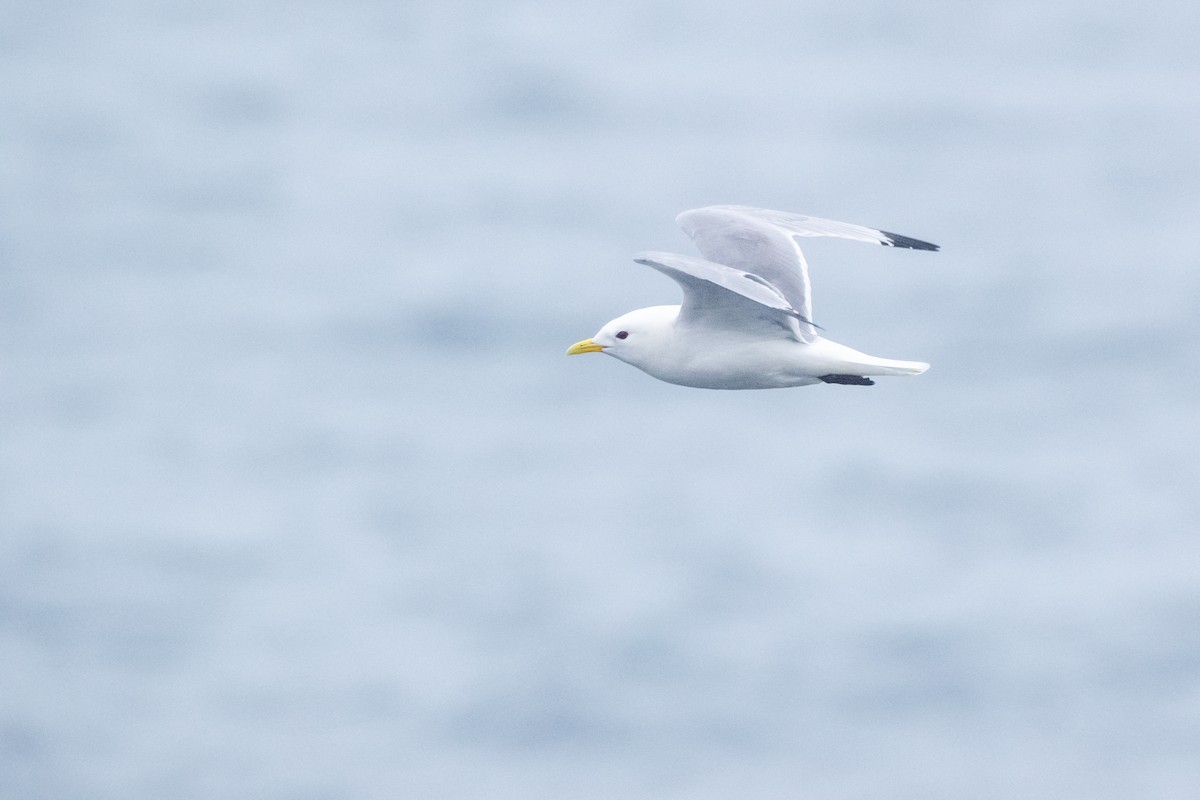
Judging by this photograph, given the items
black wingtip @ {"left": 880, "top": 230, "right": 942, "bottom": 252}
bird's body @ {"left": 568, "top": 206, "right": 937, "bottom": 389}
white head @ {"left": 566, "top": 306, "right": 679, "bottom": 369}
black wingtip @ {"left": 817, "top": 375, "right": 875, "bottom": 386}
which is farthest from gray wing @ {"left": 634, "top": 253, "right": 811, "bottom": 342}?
black wingtip @ {"left": 880, "top": 230, "right": 942, "bottom": 252}

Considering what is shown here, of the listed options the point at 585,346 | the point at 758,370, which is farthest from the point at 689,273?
the point at 585,346

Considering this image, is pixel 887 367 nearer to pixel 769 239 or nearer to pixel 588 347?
pixel 769 239

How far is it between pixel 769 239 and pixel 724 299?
1601 millimetres

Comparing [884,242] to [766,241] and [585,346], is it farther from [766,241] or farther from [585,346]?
[585,346]

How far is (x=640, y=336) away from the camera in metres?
12.1

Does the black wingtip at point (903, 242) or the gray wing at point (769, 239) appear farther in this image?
the black wingtip at point (903, 242)

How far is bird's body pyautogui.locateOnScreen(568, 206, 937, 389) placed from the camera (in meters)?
11.1

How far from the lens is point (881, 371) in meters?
11.3

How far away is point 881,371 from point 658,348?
159cm

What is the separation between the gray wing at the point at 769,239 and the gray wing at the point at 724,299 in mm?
611

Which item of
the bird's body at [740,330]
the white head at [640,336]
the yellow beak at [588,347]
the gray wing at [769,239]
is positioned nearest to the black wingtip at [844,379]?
the bird's body at [740,330]

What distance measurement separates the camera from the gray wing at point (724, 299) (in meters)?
10.6

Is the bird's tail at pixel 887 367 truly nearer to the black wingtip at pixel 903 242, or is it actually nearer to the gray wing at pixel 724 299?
the gray wing at pixel 724 299

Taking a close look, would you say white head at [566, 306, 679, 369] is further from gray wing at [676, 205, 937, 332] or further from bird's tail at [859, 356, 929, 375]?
bird's tail at [859, 356, 929, 375]
